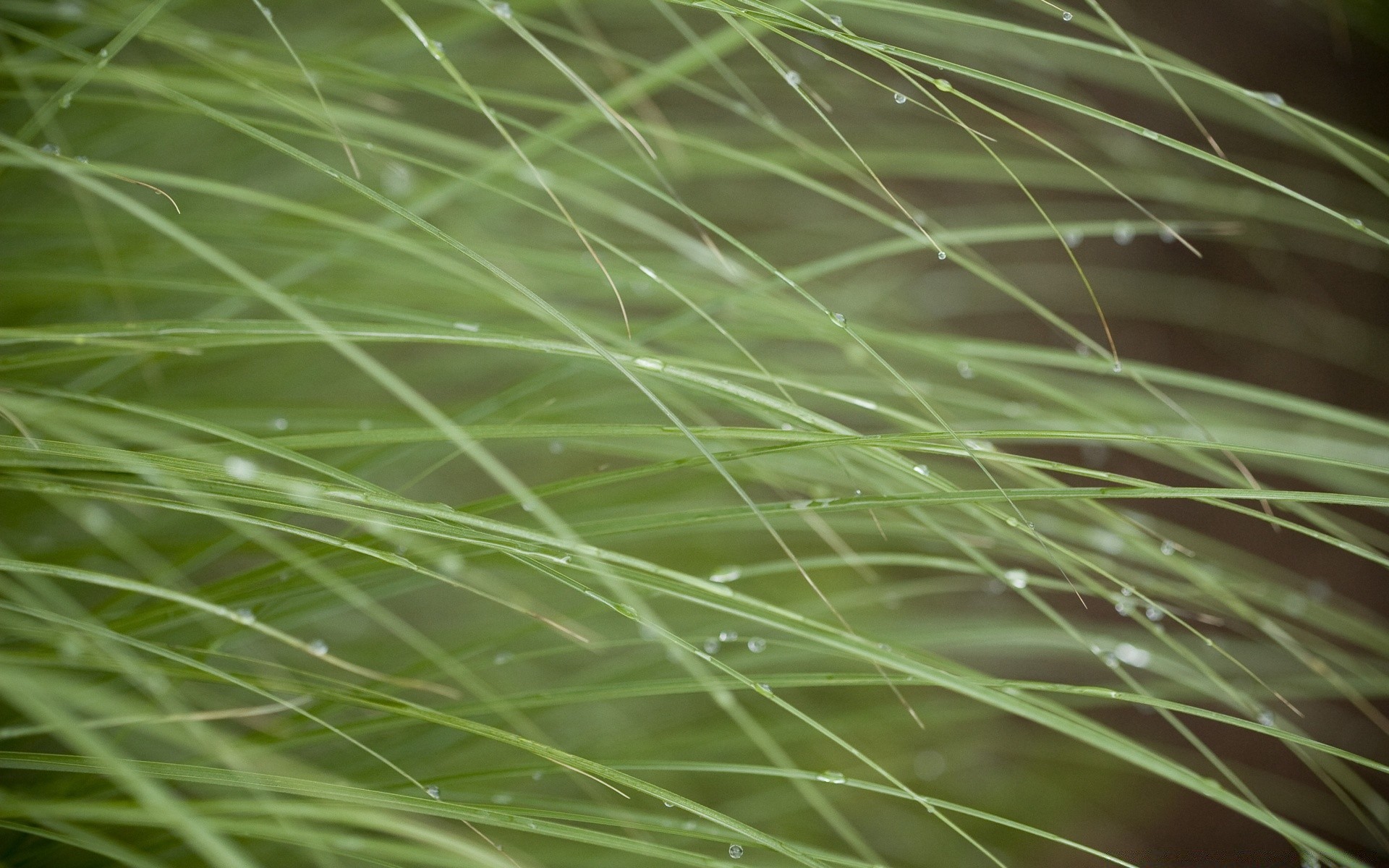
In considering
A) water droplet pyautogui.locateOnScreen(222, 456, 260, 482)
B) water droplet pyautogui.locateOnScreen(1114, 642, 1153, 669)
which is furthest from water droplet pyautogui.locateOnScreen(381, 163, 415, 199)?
water droplet pyautogui.locateOnScreen(1114, 642, 1153, 669)

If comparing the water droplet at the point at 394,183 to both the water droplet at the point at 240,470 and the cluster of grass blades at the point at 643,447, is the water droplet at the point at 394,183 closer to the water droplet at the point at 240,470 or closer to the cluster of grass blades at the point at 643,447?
the cluster of grass blades at the point at 643,447

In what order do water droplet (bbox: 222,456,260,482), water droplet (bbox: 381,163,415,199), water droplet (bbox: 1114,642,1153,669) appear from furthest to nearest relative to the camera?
1. water droplet (bbox: 381,163,415,199)
2. water droplet (bbox: 1114,642,1153,669)
3. water droplet (bbox: 222,456,260,482)

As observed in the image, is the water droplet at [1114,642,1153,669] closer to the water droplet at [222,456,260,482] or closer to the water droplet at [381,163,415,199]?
the water droplet at [222,456,260,482]

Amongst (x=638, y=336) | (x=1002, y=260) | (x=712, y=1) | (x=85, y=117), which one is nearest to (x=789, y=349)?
(x=1002, y=260)

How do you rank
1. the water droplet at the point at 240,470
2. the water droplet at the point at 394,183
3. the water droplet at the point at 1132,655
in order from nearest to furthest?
the water droplet at the point at 240,470, the water droplet at the point at 1132,655, the water droplet at the point at 394,183

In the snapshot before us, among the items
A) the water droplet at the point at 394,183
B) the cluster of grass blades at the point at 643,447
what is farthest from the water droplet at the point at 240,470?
the water droplet at the point at 394,183

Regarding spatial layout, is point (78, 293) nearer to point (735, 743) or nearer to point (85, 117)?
point (85, 117)

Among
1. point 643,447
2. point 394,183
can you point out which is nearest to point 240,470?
point 643,447

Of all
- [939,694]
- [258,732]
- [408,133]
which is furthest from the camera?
[939,694]
